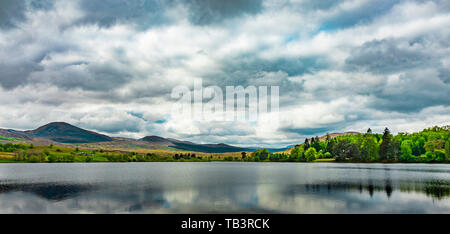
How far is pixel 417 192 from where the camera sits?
177ft

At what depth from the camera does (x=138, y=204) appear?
143 ft

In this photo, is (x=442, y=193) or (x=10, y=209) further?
(x=442, y=193)

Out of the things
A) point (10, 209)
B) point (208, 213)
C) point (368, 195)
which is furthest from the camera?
point (368, 195)
